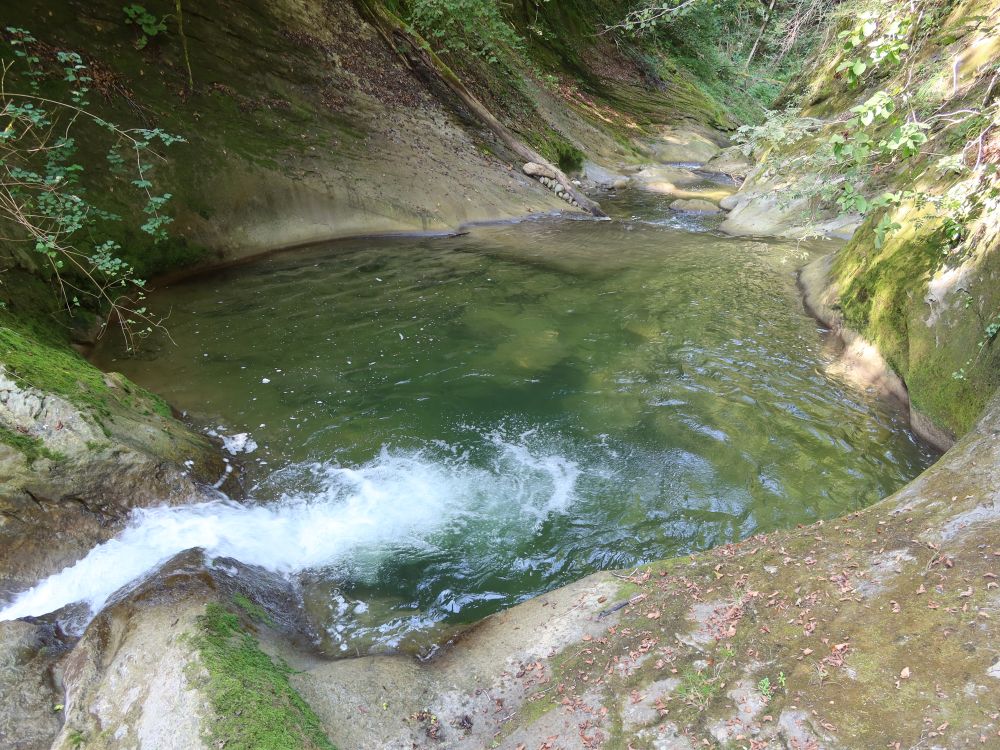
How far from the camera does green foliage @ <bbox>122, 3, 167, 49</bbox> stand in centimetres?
979

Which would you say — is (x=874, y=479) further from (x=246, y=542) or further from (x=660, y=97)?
(x=660, y=97)

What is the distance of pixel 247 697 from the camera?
2900mm

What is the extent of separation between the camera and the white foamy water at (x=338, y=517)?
4094 millimetres

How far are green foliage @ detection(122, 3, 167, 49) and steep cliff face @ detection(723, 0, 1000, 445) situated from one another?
1001 centimetres

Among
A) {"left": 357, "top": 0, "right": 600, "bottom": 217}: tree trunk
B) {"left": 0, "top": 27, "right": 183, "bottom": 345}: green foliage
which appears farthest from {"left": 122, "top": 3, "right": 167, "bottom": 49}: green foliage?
{"left": 357, "top": 0, "right": 600, "bottom": 217}: tree trunk

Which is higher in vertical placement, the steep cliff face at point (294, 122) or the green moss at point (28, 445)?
the steep cliff face at point (294, 122)

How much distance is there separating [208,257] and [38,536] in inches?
272

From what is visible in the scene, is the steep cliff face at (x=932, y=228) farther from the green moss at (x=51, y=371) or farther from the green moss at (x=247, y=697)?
the green moss at (x=51, y=371)

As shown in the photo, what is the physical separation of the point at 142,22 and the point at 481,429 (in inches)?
371

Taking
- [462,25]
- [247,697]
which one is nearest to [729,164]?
[462,25]

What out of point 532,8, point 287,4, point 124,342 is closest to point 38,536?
point 124,342

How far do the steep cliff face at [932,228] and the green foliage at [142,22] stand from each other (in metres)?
A: 10.0

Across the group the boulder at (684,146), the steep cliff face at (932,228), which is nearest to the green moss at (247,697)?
the steep cliff face at (932,228)

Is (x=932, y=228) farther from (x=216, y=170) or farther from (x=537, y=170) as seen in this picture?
(x=216, y=170)
